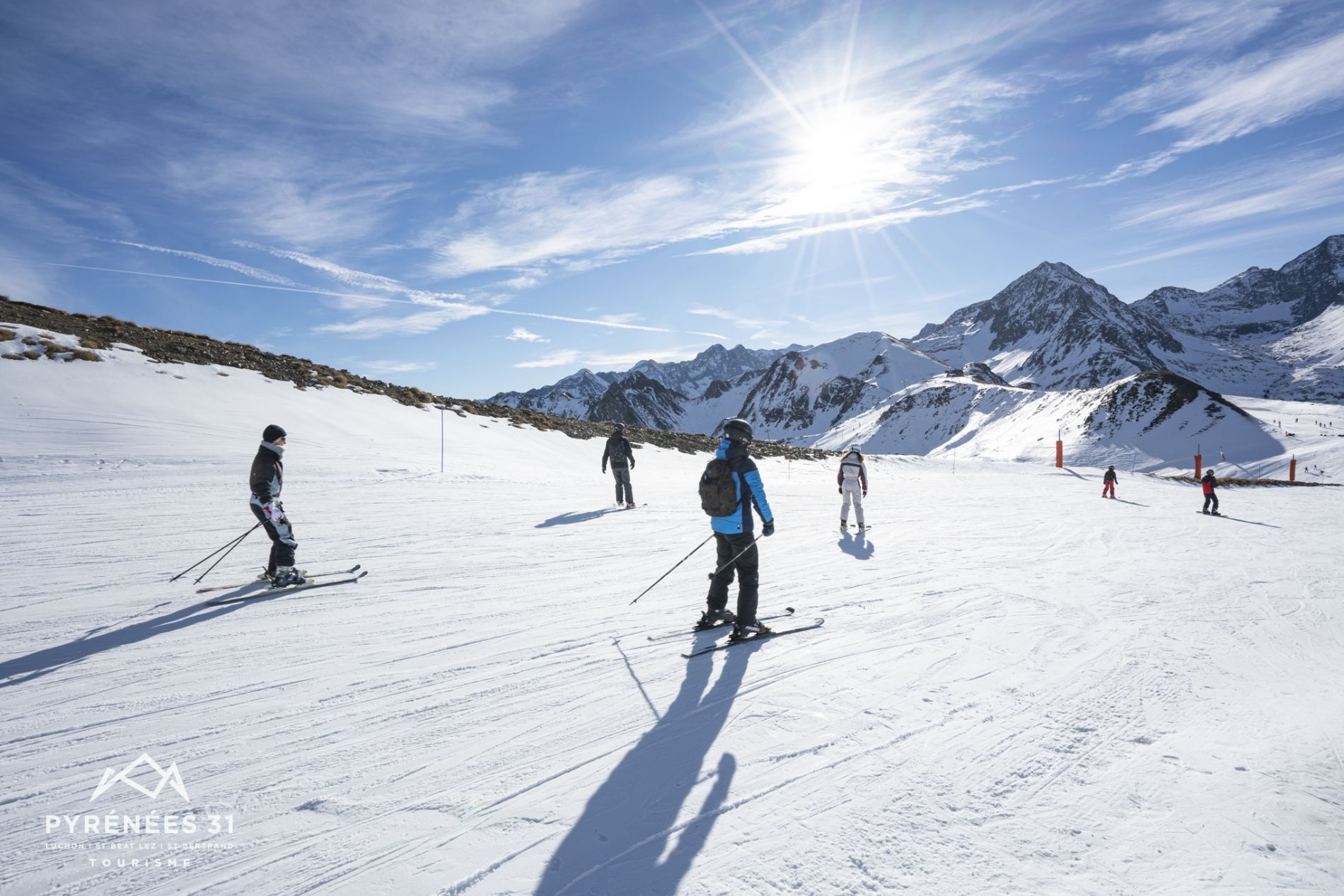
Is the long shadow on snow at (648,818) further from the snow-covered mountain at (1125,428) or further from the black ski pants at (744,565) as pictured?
the snow-covered mountain at (1125,428)

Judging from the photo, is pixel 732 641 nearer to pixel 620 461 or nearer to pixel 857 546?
pixel 857 546

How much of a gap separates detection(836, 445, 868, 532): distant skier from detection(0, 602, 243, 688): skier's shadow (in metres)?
11.7

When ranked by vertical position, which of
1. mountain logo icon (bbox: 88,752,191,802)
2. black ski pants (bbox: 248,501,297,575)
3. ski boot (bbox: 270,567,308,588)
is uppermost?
black ski pants (bbox: 248,501,297,575)

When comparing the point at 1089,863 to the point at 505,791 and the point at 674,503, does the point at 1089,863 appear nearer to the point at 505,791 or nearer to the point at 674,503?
the point at 505,791

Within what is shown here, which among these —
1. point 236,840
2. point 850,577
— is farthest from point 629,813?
point 850,577

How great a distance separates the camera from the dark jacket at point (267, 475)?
25.5 feet

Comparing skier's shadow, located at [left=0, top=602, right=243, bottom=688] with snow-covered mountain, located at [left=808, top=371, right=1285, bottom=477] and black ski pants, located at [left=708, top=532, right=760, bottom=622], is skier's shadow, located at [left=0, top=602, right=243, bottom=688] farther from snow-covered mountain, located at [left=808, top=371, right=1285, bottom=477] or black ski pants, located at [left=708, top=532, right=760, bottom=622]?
snow-covered mountain, located at [left=808, top=371, right=1285, bottom=477]

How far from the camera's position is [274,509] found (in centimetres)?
794

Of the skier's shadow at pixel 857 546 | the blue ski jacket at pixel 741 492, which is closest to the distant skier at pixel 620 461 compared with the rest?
the skier's shadow at pixel 857 546

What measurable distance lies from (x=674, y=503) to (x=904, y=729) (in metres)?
12.6

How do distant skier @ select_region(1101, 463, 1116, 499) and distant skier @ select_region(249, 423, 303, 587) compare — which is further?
distant skier @ select_region(1101, 463, 1116, 499)

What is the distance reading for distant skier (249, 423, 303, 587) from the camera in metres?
7.74

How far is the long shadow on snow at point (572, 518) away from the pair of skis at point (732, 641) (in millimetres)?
6545

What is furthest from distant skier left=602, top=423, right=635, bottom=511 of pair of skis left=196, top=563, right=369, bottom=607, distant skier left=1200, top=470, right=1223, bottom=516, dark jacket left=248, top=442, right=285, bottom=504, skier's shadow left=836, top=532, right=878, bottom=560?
distant skier left=1200, top=470, right=1223, bottom=516
